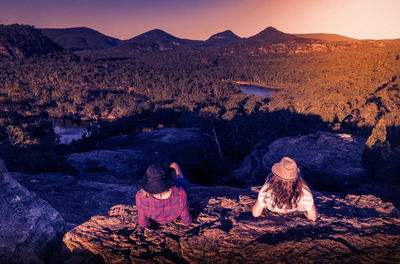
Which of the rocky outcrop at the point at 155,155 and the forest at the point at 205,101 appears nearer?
the rocky outcrop at the point at 155,155

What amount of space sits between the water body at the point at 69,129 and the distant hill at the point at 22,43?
85596mm

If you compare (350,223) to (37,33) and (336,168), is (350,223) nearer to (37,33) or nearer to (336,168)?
(336,168)

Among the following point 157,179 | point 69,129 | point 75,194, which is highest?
point 157,179

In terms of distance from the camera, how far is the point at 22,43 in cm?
12325

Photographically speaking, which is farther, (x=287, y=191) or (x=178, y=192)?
(x=178, y=192)

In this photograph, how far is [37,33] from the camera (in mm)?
141000

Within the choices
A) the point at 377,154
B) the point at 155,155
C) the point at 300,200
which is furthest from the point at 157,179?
the point at 155,155

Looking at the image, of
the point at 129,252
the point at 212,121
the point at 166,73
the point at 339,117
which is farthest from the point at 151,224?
the point at 166,73

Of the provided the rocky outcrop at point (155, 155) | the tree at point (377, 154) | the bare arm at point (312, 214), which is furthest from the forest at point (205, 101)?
the tree at point (377, 154)

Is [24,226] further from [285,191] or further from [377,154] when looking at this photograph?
[377,154]

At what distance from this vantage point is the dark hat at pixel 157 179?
2.87 m

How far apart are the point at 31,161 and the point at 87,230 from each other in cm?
827

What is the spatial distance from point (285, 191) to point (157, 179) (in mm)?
1785

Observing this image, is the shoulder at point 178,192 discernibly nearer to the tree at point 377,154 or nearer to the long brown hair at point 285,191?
the long brown hair at point 285,191
